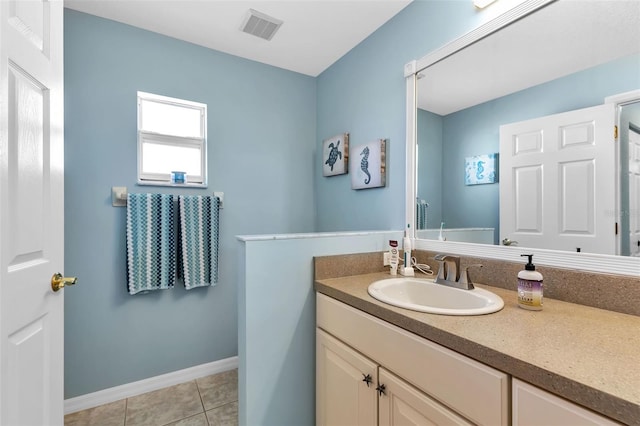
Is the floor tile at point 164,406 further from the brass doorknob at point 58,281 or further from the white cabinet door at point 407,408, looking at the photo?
the white cabinet door at point 407,408

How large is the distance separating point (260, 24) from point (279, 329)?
1938 millimetres

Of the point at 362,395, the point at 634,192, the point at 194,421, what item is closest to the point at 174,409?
the point at 194,421

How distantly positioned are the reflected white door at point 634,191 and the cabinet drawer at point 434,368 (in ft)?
2.36

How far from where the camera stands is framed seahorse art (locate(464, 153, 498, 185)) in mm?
Result: 1349

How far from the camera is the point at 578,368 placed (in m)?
0.60

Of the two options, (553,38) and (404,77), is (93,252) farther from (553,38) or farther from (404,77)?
(553,38)

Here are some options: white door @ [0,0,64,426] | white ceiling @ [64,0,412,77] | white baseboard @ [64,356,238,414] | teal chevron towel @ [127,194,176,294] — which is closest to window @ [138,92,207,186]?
teal chevron towel @ [127,194,176,294]

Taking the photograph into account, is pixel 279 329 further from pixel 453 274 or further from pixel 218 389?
pixel 218 389

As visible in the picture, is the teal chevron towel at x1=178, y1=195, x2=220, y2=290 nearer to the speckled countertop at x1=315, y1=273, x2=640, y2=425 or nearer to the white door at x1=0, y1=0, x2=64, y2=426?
the white door at x1=0, y1=0, x2=64, y2=426

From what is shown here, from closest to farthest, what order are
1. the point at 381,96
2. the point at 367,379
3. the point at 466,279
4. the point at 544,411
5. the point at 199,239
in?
the point at 544,411, the point at 367,379, the point at 466,279, the point at 381,96, the point at 199,239

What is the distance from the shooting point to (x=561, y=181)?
1.10 m

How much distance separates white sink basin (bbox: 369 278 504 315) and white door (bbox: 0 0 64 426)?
1.15 meters

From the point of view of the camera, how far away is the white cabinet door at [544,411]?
56cm

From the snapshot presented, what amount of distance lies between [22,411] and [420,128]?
2.02 m
